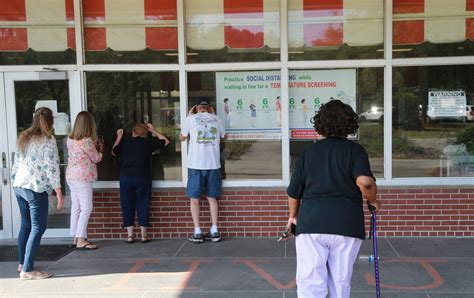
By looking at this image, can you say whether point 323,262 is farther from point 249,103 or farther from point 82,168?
point 82,168

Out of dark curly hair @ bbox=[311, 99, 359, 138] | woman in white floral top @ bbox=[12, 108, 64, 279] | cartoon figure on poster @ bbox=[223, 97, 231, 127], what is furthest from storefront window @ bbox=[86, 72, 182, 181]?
dark curly hair @ bbox=[311, 99, 359, 138]

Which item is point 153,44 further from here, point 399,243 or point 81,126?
point 399,243

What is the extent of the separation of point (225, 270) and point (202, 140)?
5.56ft

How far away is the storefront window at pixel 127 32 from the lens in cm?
645

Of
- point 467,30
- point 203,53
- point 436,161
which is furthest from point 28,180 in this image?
point 467,30

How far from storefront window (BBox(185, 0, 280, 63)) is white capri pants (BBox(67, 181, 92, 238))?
2.02 metres

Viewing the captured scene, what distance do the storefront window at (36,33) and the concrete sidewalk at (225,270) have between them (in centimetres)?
250

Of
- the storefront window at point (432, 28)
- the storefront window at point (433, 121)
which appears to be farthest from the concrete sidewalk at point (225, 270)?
the storefront window at point (432, 28)

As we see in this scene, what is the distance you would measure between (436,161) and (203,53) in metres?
3.21

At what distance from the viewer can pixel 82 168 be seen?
602cm

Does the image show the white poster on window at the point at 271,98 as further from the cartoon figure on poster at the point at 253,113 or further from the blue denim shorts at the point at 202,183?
the blue denim shorts at the point at 202,183

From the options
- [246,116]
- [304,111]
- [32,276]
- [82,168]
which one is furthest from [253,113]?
[32,276]

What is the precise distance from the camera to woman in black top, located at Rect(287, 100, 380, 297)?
3196 mm

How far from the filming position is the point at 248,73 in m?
6.43
